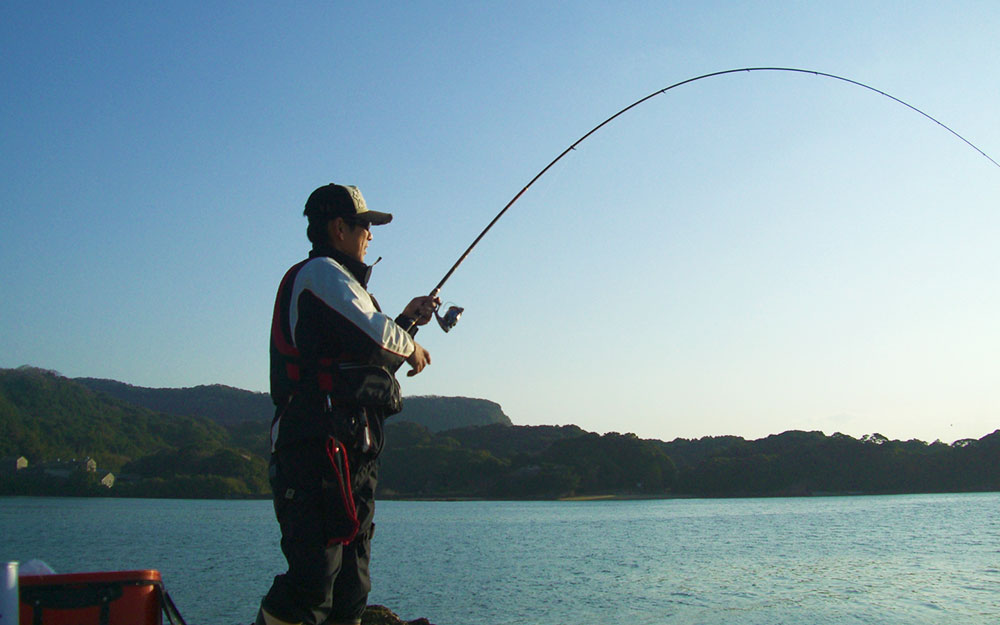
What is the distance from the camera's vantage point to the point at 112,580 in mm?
2963

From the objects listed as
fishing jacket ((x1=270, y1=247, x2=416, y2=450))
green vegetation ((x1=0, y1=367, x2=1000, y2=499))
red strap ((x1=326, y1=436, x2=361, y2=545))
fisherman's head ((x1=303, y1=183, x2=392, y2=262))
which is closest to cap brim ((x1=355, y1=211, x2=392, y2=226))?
fisherman's head ((x1=303, y1=183, x2=392, y2=262))

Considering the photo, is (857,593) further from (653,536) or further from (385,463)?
(385,463)

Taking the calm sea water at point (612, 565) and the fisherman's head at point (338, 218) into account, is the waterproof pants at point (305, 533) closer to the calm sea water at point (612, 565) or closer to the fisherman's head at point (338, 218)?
the fisherman's head at point (338, 218)

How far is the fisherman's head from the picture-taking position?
3.17m

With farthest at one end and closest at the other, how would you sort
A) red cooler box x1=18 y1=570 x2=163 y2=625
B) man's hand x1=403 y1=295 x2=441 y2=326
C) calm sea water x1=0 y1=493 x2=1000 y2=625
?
1. calm sea water x1=0 y1=493 x2=1000 y2=625
2. man's hand x1=403 y1=295 x2=441 y2=326
3. red cooler box x1=18 y1=570 x2=163 y2=625

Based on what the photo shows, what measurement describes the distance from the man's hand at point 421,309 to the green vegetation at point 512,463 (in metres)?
92.0

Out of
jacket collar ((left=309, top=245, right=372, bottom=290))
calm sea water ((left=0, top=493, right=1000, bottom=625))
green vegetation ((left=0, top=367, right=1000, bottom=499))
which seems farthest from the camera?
green vegetation ((left=0, top=367, right=1000, bottom=499))

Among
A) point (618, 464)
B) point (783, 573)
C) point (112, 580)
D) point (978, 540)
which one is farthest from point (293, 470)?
point (618, 464)

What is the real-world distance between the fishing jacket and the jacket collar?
23 cm

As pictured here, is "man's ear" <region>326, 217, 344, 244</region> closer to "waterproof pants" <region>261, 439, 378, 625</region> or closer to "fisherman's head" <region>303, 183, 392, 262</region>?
"fisherman's head" <region>303, 183, 392, 262</region>

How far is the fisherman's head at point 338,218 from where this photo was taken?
317 centimetres

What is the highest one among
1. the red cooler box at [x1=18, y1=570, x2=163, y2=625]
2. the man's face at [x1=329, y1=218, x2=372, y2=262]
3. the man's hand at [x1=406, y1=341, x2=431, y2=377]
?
the man's face at [x1=329, y1=218, x2=372, y2=262]

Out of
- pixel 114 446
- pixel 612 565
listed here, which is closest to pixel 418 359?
pixel 612 565

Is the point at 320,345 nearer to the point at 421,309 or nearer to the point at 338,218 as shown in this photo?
the point at 338,218
